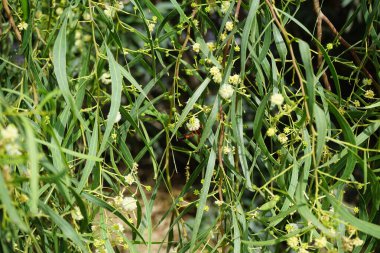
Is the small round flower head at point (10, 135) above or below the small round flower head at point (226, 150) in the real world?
above

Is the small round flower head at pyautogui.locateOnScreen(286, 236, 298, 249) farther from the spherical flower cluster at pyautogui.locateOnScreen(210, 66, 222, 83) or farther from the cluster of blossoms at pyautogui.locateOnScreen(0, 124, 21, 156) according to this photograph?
the cluster of blossoms at pyautogui.locateOnScreen(0, 124, 21, 156)

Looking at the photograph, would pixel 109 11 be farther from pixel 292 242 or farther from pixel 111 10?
pixel 292 242

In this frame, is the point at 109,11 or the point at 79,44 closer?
the point at 109,11

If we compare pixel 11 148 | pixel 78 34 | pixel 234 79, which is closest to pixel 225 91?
pixel 234 79

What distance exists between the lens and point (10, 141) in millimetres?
741

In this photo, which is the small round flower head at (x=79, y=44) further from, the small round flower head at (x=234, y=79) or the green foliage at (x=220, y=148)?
the small round flower head at (x=234, y=79)

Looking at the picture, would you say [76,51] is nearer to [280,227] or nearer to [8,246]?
[280,227]

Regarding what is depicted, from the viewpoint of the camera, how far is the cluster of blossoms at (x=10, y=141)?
28.8 inches

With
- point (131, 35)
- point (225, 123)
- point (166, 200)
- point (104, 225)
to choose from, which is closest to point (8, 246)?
point (104, 225)

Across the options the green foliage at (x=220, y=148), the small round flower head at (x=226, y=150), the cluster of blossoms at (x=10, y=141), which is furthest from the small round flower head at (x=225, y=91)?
the cluster of blossoms at (x=10, y=141)

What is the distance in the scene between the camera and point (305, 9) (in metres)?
2.39

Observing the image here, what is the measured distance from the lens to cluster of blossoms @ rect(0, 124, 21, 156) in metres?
0.73

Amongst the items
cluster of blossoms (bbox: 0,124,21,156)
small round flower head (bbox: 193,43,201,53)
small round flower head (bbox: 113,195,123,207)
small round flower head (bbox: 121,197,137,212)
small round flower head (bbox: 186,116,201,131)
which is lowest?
small round flower head (bbox: 121,197,137,212)

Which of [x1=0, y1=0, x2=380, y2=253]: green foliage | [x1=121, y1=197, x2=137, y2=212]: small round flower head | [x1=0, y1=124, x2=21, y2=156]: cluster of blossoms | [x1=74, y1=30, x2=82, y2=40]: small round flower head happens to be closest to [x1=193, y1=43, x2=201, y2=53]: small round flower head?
[x1=0, y1=0, x2=380, y2=253]: green foliage
